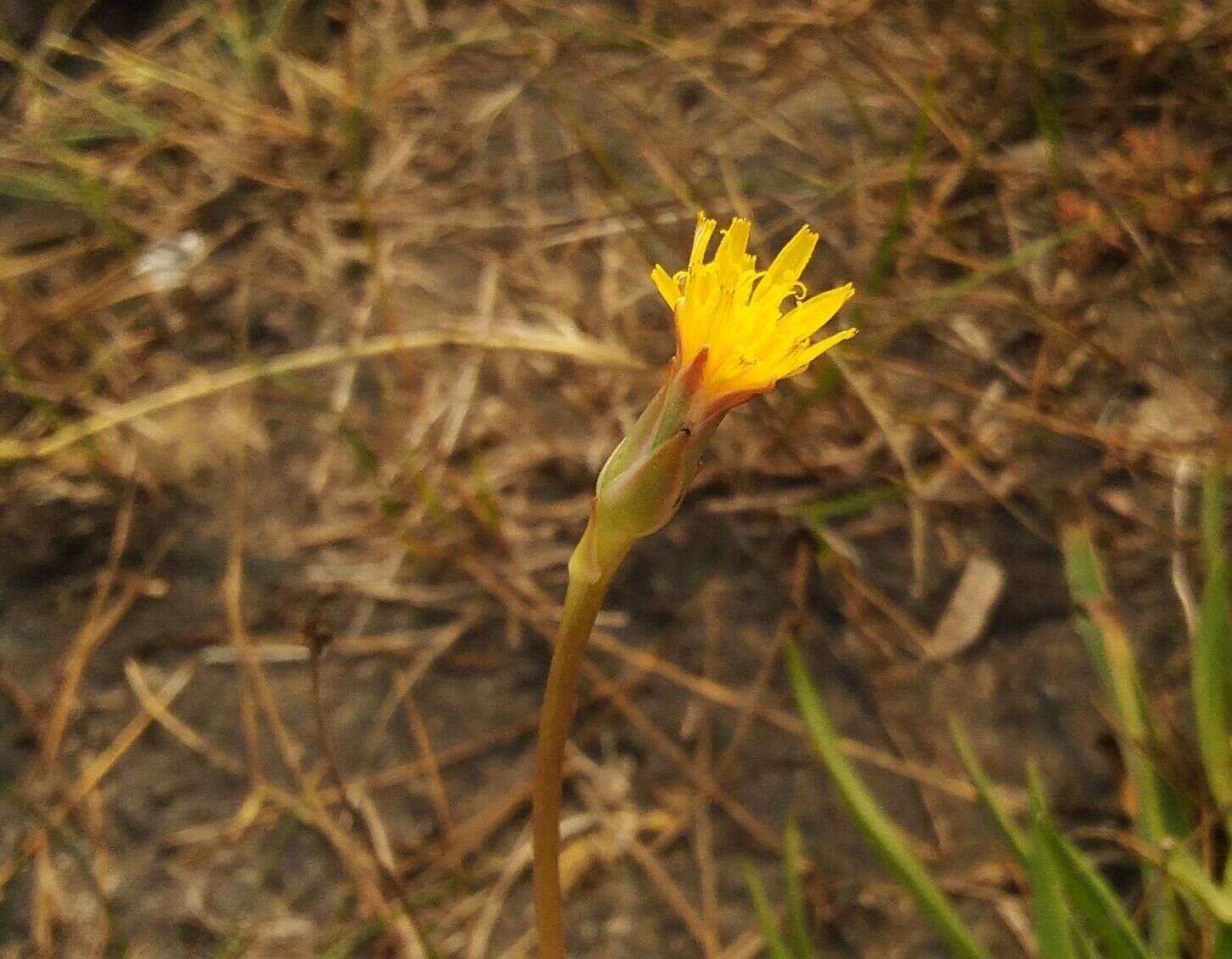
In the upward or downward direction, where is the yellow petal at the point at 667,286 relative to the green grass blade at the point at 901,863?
upward

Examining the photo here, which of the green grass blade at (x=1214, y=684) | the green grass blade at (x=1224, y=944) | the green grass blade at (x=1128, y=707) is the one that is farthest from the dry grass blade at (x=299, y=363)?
the green grass blade at (x=1224, y=944)

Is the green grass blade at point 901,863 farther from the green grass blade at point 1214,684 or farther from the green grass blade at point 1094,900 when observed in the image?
the green grass blade at point 1214,684

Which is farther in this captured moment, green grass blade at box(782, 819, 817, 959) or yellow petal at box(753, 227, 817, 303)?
green grass blade at box(782, 819, 817, 959)

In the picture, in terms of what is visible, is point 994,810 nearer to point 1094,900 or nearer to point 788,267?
point 1094,900

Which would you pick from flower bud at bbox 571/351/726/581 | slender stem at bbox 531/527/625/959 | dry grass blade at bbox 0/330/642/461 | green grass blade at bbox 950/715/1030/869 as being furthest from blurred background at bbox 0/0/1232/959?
flower bud at bbox 571/351/726/581

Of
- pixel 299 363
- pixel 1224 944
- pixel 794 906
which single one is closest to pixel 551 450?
pixel 299 363

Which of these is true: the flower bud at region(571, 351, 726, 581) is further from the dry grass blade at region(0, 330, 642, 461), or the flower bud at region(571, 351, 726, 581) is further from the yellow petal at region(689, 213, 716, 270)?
the dry grass blade at region(0, 330, 642, 461)
